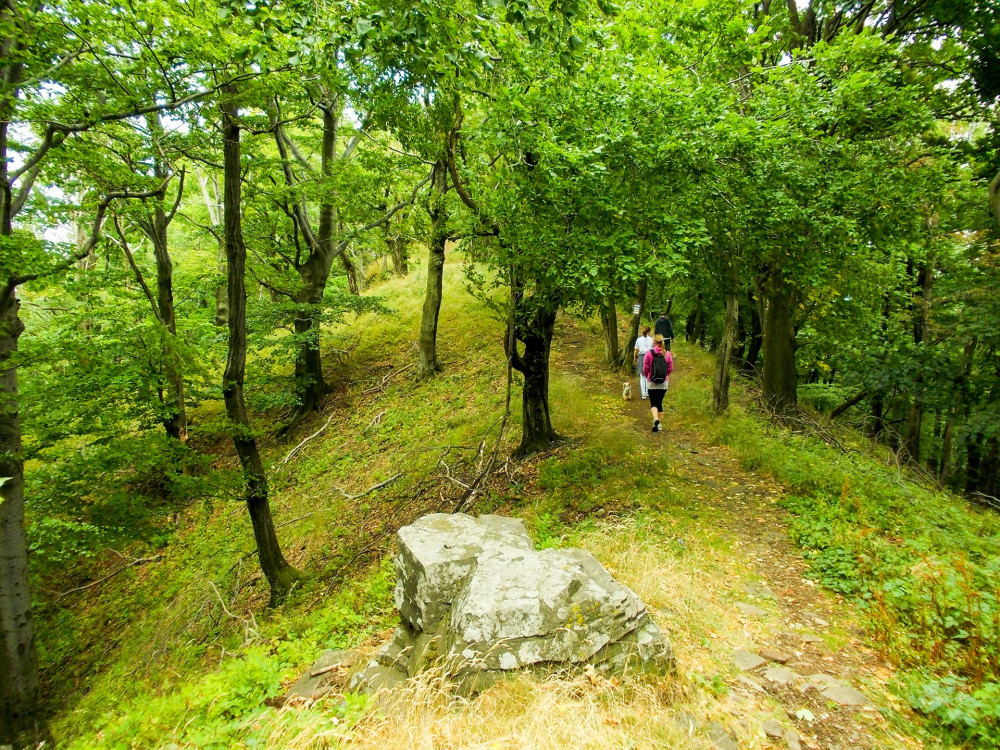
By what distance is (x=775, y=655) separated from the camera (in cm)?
424

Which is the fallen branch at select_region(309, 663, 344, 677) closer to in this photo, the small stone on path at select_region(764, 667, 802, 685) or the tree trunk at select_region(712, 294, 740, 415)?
the small stone on path at select_region(764, 667, 802, 685)

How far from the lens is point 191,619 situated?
302 inches

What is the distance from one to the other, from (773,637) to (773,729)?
1.34m

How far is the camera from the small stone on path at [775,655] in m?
4.19

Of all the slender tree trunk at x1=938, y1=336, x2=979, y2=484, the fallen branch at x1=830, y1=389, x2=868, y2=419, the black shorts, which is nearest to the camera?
the black shorts

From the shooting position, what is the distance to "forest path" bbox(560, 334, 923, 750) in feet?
11.2

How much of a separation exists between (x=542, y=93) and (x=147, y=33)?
190 inches

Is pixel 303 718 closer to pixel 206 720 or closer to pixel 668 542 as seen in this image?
pixel 206 720

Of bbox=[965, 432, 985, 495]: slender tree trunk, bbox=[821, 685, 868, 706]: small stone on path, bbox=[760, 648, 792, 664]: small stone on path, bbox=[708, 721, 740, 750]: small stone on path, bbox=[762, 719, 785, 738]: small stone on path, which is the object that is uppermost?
bbox=[708, 721, 740, 750]: small stone on path

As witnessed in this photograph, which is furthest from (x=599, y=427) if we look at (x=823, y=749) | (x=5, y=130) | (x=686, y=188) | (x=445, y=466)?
(x=5, y=130)

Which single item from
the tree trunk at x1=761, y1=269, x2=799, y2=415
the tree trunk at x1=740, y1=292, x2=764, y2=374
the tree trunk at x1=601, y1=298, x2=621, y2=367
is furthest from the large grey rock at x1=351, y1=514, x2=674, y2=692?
the tree trunk at x1=740, y1=292, x2=764, y2=374

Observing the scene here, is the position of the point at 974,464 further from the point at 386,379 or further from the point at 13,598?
the point at 13,598

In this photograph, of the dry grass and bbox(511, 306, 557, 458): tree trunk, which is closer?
the dry grass

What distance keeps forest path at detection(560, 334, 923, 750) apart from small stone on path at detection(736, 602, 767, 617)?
0.04 ft
